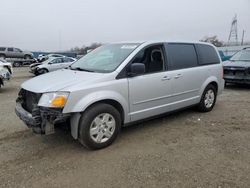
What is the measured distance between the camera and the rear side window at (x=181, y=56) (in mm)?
5223

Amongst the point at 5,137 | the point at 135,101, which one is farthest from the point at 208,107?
the point at 5,137

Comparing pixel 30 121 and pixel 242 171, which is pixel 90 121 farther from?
pixel 242 171

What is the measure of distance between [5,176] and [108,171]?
136 centimetres

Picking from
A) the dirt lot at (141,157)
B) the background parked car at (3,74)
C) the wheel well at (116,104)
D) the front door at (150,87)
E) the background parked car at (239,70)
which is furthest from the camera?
the background parked car at (3,74)

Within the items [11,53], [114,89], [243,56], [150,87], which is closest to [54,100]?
[114,89]

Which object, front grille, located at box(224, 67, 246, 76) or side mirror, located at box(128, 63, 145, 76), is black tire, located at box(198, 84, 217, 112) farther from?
front grille, located at box(224, 67, 246, 76)

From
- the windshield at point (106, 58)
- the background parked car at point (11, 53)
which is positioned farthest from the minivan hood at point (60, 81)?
the background parked car at point (11, 53)

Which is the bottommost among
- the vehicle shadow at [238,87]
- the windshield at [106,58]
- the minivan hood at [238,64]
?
the vehicle shadow at [238,87]

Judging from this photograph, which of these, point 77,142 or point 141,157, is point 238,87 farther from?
point 77,142

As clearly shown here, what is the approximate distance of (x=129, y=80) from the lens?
4383 millimetres

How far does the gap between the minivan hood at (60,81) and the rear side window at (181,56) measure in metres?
1.74

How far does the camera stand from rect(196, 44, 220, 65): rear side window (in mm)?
6016

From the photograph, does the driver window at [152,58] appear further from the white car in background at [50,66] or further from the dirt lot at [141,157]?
the white car in background at [50,66]

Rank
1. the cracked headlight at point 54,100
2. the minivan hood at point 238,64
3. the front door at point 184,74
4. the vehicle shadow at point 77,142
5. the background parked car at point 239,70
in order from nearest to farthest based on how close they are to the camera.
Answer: the cracked headlight at point 54,100 → the vehicle shadow at point 77,142 → the front door at point 184,74 → the background parked car at point 239,70 → the minivan hood at point 238,64
